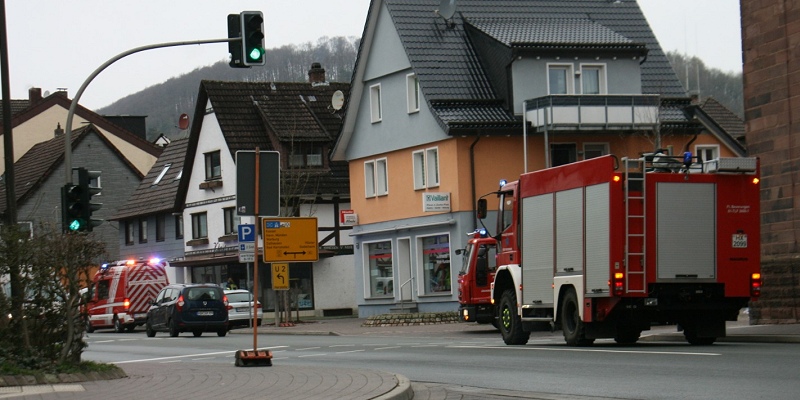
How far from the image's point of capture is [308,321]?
158 feet

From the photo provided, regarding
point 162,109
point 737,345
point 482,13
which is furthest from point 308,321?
point 162,109

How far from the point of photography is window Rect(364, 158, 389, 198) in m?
48.0

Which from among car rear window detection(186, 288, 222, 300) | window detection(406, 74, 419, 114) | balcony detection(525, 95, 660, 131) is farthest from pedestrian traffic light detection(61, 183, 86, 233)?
window detection(406, 74, 419, 114)

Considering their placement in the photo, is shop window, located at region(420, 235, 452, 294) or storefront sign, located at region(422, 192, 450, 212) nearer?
storefront sign, located at region(422, 192, 450, 212)

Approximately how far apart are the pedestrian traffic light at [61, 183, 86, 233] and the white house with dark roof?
22.9 meters

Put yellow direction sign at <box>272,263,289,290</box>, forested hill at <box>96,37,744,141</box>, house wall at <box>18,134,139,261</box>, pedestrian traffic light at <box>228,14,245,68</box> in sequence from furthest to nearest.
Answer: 1. forested hill at <box>96,37,744,141</box>
2. house wall at <box>18,134,139,261</box>
3. yellow direction sign at <box>272,263,289,290</box>
4. pedestrian traffic light at <box>228,14,245,68</box>

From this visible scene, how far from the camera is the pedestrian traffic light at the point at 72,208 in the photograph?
20.7 m

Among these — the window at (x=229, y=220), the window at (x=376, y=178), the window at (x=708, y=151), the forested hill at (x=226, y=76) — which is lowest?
the window at (x=229, y=220)

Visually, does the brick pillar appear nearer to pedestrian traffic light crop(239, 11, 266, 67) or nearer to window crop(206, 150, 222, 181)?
pedestrian traffic light crop(239, 11, 266, 67)

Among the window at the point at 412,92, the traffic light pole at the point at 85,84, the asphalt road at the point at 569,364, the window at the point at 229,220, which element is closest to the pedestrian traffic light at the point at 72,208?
the traffic light pole at the point at 85,84

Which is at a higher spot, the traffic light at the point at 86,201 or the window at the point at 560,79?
the window at the point at 560,79

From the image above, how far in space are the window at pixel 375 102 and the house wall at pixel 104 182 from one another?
30029mm

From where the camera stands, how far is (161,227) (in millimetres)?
65375

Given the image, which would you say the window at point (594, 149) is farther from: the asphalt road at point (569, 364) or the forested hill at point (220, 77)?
the forested hill at point (220, 77)
